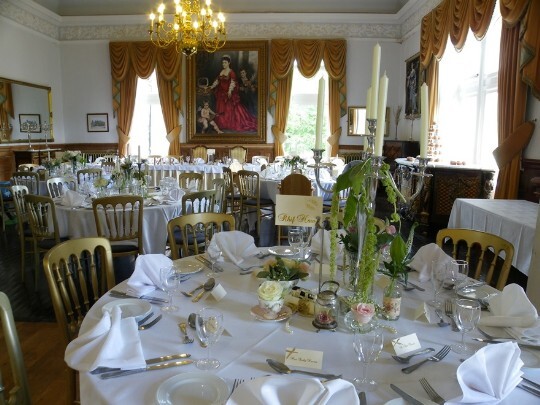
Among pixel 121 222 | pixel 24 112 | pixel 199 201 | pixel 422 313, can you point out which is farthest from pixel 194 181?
pixel 24 112

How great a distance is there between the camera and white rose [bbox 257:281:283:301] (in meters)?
1.57

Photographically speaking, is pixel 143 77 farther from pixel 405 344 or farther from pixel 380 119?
pixel 405 344

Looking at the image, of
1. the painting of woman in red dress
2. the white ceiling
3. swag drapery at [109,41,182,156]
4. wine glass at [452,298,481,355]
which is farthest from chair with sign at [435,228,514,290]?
swag drapery at [109,41,182,156]

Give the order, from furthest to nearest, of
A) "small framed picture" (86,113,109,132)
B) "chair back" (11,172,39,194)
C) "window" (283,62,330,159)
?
"small framed picture" (86,113,109,132) → "window" (283,62,330,159) → "chair back" (11,172,39,194)

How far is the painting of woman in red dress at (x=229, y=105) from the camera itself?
34.2ft

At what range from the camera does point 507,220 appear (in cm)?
379

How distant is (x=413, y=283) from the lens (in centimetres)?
202

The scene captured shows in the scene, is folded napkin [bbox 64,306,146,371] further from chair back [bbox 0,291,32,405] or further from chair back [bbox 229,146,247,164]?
chair back [bbox 229,146,247,164]

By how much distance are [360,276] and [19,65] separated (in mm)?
10119

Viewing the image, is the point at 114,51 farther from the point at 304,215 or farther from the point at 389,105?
the point at 304,215

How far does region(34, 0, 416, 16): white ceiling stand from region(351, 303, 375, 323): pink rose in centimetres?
1005

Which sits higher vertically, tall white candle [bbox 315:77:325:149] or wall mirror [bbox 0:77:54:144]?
wall mirror [bbox 0:77:54:144]

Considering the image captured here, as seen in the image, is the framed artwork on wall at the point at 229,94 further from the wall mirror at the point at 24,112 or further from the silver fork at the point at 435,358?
the silver fork at the point at 435,358

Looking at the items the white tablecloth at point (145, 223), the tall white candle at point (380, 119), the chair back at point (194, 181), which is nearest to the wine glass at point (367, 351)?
the tall white candle at point (380, 119)
